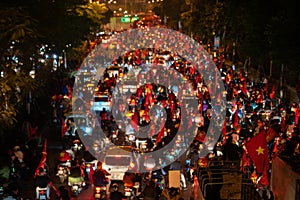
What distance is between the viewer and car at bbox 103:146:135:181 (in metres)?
17.7

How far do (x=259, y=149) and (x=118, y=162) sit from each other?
518 cm

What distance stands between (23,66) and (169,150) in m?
5.48

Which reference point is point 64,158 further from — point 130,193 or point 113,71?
point 113,71

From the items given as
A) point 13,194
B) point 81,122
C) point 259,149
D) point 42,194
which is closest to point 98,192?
point 42,194

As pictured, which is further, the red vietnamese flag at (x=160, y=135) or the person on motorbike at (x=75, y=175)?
the red vietnamese flag at (x=160, y=135)

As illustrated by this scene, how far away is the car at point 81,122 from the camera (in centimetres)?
2285

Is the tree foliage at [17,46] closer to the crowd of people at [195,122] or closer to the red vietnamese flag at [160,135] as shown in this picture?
the crowd of people at [195,122]

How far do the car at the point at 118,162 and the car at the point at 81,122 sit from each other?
411cm

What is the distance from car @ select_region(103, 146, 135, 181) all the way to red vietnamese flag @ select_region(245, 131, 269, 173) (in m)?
4.78

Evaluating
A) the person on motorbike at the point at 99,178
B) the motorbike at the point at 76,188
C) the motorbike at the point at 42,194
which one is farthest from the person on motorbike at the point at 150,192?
the motorbike at the point at 76,188

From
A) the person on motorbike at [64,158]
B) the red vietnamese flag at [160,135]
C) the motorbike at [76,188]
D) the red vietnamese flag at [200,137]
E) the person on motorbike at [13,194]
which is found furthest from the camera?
the red vietnamese flag at [160,135]

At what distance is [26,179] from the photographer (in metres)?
19.2

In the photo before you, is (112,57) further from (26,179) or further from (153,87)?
(26,179)

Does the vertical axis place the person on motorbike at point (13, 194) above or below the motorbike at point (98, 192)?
above
